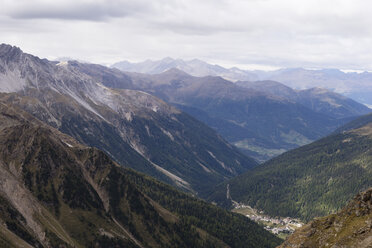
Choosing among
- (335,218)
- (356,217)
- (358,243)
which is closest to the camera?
(358,243)

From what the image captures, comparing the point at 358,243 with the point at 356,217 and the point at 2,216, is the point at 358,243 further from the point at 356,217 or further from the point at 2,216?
the point at 2,216

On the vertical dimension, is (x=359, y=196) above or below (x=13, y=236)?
above

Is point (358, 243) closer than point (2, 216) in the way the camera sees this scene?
Yes

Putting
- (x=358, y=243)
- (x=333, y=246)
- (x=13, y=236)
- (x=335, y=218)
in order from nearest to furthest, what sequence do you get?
1. (x=358, y=243)
2. (x=333, y=246)
3. (x=335, y=218)
4. (x=13, y=236)

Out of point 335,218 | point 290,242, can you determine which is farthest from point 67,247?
point 335,218

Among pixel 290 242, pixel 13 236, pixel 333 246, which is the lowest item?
pixel 13 236

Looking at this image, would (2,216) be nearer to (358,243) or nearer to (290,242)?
(290,242)
